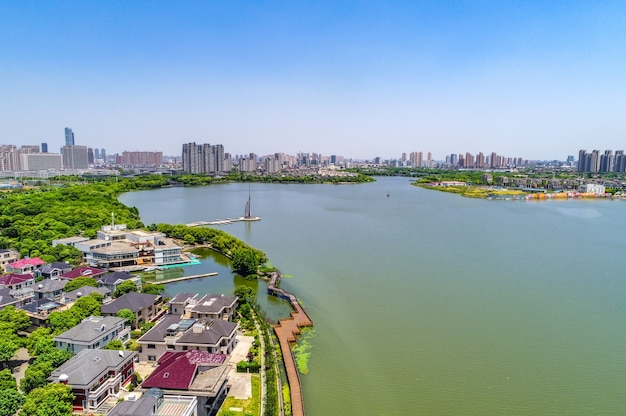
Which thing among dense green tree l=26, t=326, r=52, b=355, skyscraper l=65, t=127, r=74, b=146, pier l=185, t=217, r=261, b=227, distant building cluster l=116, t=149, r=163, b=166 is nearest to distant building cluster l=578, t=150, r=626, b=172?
pier l=185, t=217, r=261, b=227

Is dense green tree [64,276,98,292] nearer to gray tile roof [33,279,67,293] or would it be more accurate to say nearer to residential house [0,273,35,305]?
gray tile roof [33,279,67,293]

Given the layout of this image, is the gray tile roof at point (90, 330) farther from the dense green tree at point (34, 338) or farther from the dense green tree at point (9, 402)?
the dense green tree at point (9, 402)

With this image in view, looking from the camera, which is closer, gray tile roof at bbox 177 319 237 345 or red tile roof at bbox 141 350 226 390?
red tile roof at bbox 141 350 226 390

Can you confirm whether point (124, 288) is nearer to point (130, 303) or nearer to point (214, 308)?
point (130, 303)

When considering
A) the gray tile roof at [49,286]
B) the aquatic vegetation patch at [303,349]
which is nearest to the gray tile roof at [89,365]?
the aquatic vegetation patch at [303,349]

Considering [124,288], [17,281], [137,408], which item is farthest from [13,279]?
[137,408]

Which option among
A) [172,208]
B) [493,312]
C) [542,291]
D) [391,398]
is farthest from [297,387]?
[172,208]
